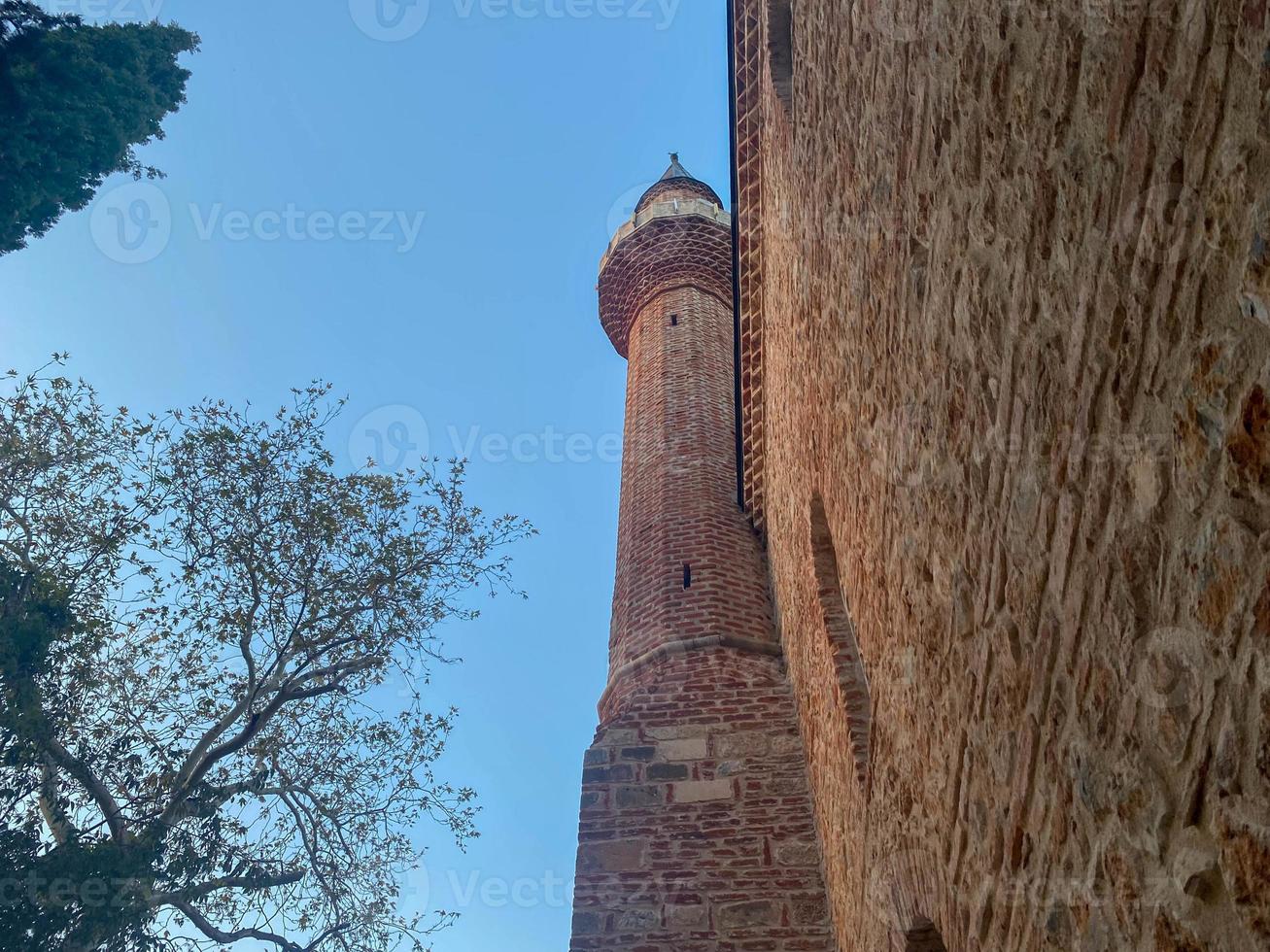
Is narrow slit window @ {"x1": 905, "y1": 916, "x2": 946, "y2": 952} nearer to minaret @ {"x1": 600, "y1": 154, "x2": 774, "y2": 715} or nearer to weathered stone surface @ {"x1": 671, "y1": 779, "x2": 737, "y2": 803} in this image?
weathered stone surface @ {"x1": 671, "y1": 779, "x2": 737, "y2": 803}

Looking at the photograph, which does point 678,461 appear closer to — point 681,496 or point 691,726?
point 681,496

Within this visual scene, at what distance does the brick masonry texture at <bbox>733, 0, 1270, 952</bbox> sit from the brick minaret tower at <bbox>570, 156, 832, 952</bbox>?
110 inches

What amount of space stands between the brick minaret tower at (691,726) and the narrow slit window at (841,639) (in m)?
1.89

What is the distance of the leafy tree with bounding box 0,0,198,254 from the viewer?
8938 mm

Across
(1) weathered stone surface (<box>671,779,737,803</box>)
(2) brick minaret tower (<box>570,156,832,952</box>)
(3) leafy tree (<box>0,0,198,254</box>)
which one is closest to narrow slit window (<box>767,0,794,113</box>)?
(2) brick minaret tower (<box>570,156,832,952</box>)

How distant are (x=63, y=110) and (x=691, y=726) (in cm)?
781

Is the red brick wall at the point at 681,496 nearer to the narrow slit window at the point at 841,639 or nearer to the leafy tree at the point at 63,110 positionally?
the narrow slit window at the point at 841,639

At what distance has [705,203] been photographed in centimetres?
1538

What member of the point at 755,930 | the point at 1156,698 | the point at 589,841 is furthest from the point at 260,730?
the point at 1156,698

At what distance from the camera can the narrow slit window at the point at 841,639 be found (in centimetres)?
500

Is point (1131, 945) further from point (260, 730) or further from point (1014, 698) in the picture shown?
point (260, 730)

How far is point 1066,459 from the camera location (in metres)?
1.98

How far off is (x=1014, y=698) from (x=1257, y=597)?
972 mm

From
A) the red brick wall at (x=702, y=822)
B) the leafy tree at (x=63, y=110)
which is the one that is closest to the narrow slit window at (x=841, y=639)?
the red brick wall at (x=702, y=822)
